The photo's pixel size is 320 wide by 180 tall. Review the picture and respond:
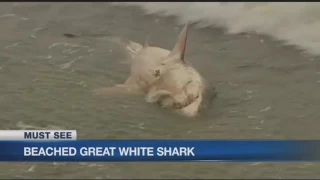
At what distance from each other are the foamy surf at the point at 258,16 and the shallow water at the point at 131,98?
0.51ft

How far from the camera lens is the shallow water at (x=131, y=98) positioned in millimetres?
3176

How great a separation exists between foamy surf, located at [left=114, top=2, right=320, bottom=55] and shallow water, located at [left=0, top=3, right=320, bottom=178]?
0.51 ft

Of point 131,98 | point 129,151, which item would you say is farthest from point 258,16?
point 129,151

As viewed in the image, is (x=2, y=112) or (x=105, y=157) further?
(x=2, y=112)

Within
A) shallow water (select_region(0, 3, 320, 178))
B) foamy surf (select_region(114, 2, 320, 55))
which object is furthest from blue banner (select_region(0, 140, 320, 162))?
foamy surf (select_region(114, 2, 320, 55))

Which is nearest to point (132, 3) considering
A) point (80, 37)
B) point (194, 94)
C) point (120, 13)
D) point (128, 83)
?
point (120, 13)

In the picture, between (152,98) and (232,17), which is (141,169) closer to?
(152,98)

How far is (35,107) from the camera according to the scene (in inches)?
145

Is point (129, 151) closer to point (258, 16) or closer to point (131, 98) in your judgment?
point (131, 98)

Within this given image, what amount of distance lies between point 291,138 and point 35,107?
6.06 ft

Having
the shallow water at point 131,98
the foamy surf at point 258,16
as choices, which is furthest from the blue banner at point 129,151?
the foamy surf at point 258,16

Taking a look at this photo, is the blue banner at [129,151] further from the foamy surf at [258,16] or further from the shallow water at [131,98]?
the foamy surf at [258,16]

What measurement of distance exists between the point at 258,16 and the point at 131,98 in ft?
6.10

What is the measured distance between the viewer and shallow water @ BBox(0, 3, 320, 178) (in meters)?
3.18
